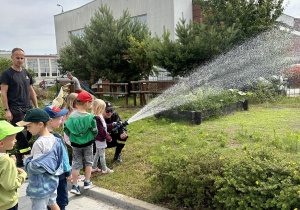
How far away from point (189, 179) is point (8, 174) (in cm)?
184

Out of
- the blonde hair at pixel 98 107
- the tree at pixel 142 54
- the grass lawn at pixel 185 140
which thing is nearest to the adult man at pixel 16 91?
the blonde hair at pixel 98 107

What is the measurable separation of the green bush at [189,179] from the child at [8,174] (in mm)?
1650

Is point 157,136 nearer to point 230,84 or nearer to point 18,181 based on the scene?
point 18,181

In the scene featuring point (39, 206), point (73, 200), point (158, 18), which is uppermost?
point (158, 18)

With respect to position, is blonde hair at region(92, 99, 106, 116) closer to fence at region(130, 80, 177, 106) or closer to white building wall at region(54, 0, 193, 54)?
fence at region(130, 80, 177, 106)

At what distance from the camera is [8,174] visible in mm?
2312

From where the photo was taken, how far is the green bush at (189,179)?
3061 mm

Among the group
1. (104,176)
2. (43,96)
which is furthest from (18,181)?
(43,96)

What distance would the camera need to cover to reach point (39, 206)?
2719 mm

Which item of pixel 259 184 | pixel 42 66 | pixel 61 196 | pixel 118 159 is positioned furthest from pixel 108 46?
pixel 42 66

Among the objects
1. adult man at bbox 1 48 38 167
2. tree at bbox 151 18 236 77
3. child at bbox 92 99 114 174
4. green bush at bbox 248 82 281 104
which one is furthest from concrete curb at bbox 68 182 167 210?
green bush at bbox 248 82 281 104

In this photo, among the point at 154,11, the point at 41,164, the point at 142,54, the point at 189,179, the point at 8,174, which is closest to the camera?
the point at 8,174

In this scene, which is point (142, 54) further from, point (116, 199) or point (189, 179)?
point (189, 179)

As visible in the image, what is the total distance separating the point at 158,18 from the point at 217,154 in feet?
57.0
